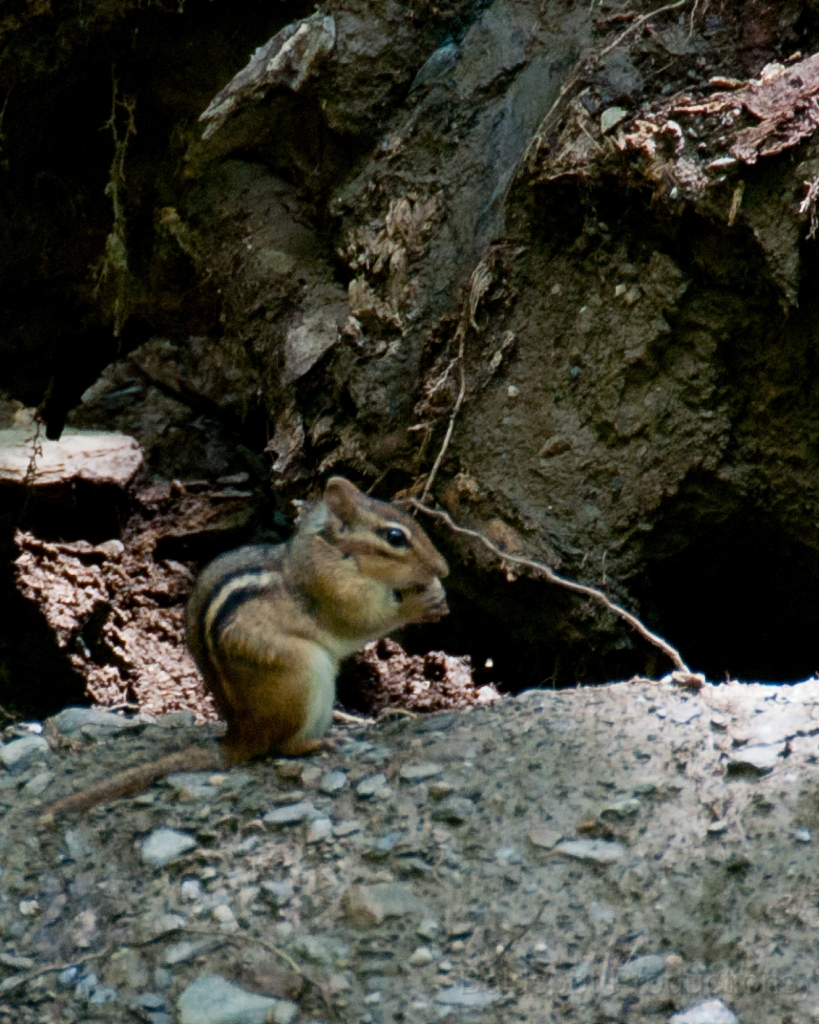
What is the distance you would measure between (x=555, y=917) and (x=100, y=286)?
16.2 feet

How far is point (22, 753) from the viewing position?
411 centimetres

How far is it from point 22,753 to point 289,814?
115cm

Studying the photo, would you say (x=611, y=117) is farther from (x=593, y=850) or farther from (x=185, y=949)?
(x=185, y=949)

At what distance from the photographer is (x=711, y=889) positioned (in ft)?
10.1

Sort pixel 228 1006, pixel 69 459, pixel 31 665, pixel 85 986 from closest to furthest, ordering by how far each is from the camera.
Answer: pixel 228 1006 < pixel 85 986 < pixel 31 665 < pixel 69 459

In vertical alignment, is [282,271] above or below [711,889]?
above

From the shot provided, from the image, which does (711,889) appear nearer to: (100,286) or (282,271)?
(282,271)

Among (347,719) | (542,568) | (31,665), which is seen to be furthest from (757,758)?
(31,665)

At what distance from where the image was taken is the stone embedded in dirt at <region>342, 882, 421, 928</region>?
313 centimetres

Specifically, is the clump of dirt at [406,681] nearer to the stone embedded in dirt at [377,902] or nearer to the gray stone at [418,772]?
the gray stone at [418,772]

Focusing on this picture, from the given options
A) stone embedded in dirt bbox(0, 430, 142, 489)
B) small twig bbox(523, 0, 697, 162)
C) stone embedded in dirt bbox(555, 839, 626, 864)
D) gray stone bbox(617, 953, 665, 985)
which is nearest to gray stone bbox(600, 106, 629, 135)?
small twig bbox(523, 0, 697, 162)

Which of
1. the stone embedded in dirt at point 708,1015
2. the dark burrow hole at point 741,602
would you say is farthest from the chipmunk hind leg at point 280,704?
the dark burrow hole at point 741,602

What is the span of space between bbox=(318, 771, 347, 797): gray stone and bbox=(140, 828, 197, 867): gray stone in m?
0.44

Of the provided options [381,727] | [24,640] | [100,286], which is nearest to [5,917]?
[381,727]
